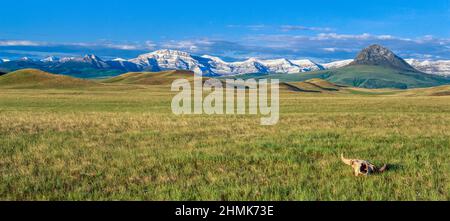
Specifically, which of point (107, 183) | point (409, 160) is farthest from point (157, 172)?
point (409, 160)

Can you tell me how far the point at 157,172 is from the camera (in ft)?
41.0

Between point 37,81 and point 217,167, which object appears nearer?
point 217,167

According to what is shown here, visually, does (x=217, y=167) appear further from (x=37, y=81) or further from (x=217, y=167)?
(x=37, y=81)

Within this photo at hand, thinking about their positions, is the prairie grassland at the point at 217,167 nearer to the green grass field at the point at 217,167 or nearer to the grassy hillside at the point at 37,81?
the green grass field at the point at 217,167

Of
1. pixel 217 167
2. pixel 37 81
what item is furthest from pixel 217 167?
pixel 37 81

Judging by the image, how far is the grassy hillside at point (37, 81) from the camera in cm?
15300

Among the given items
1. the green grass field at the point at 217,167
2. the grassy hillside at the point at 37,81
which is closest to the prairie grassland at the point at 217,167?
the green grass field at the point at 217,167

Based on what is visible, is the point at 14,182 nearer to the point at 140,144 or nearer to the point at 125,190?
the point at 125,190

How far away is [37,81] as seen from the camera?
16362 centimetres

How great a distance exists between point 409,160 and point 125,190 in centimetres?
896

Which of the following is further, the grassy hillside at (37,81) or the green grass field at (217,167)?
the grassy hillside at (37,81)

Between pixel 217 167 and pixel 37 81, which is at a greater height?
pixel 217 167

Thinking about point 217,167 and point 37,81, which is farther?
point 37,81
